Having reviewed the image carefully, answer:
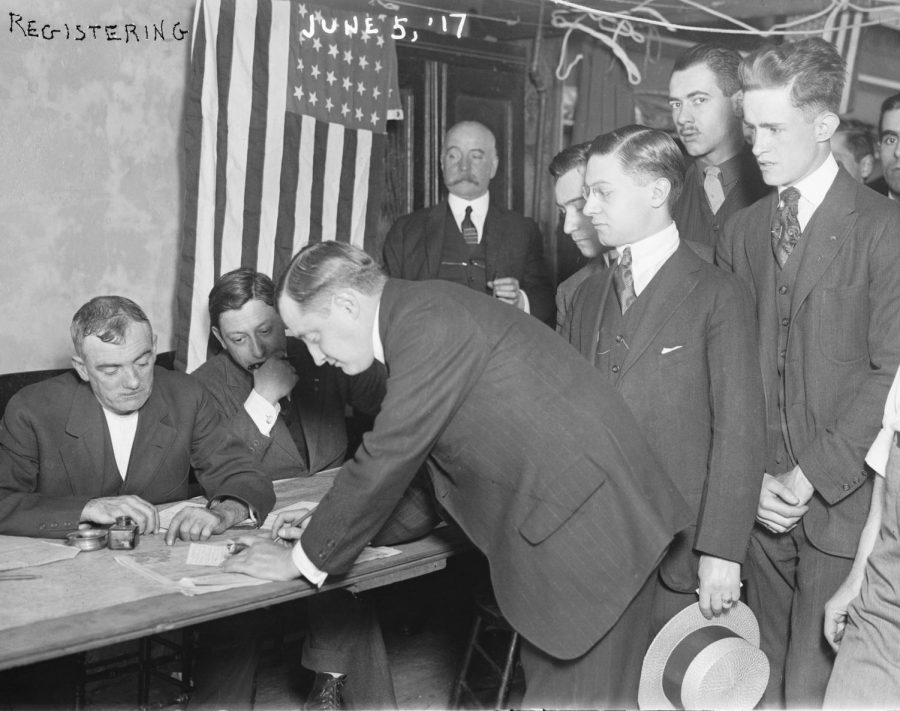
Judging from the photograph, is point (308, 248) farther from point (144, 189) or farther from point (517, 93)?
point (517, 93)

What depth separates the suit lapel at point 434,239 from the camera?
19.0 ft

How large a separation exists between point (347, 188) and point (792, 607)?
362 cm

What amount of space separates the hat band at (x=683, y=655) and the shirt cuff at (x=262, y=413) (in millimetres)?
1967

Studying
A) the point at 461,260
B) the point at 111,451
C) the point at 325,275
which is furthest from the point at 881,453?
the point at 461,260

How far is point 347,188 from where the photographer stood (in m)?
6.09

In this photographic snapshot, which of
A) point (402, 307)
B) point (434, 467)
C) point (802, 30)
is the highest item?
point (802, 30)

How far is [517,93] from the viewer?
7336 mm

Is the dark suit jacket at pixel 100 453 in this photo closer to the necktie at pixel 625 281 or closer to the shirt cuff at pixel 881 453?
the necktie at pixel 625 281

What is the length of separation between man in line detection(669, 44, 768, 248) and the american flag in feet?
7.28

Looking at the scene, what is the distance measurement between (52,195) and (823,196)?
3571 millimetres

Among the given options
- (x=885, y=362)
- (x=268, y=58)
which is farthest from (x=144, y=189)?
(x=885, y=362)

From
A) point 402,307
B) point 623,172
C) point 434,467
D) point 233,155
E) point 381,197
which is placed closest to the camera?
point 402,307

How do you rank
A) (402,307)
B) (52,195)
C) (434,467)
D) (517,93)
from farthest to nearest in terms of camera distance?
(517,93) < (52,195) < (434,467) < (402,307)

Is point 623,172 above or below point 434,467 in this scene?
above
